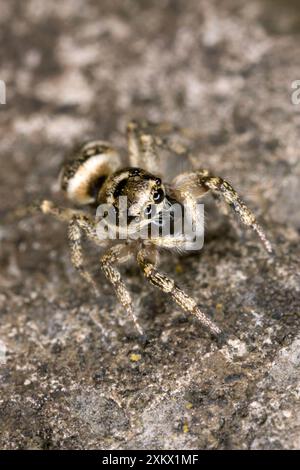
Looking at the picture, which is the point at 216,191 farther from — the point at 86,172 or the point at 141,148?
the point at 86,172

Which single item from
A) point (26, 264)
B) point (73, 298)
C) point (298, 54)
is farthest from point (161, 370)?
point (298, 54)

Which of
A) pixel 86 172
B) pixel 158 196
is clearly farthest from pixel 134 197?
pixel 86 172

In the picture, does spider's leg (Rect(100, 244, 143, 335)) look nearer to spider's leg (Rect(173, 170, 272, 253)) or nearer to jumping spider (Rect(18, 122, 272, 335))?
jumping spider (Rect(18, 122, 272, 335))

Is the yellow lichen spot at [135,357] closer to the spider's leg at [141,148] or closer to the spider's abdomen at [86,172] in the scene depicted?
the spider's abdomen at [86,172]

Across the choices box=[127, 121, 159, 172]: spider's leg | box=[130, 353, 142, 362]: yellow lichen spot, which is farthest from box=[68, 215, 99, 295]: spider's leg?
box=[127, 121, 159, 172]: spider's leg
